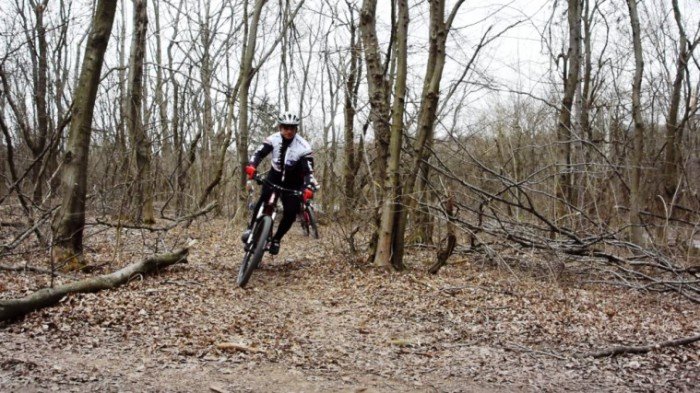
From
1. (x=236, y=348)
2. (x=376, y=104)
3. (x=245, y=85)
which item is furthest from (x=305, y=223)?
(x=236, y=348)

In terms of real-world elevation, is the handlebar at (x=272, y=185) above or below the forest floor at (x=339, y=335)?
above

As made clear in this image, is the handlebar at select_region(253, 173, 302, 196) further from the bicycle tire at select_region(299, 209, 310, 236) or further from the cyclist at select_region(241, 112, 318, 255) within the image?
the bicycle tire at select_region(299, 209, 310, 236)

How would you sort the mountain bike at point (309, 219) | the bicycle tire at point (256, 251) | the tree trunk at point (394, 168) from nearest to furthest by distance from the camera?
the bicycle tire at point (256, 251) < the tree trunk at point (394, 168) < the mountain bike at point (309, 219)

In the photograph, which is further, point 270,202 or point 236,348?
point 270,202

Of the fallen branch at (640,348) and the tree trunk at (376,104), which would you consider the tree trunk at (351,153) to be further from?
the fallen branch at (640,348)

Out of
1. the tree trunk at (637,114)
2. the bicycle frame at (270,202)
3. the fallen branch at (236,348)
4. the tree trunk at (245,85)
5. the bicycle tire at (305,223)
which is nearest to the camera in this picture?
the fallen branch at (236,348)

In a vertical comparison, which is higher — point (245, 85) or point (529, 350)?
point (245, 85)

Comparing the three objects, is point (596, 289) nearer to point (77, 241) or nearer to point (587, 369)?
point (587, 369)

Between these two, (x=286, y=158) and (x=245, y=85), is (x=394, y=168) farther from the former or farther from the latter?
(x=245, y=85)

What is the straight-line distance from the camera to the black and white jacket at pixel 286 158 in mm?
6984

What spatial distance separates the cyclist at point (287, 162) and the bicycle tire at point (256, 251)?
0.17 metres

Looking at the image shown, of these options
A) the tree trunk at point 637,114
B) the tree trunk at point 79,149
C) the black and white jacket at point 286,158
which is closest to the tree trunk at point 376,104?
the black and white jacket at point 286,158

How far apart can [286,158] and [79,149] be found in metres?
2.29

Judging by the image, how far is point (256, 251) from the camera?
21.1 ft
